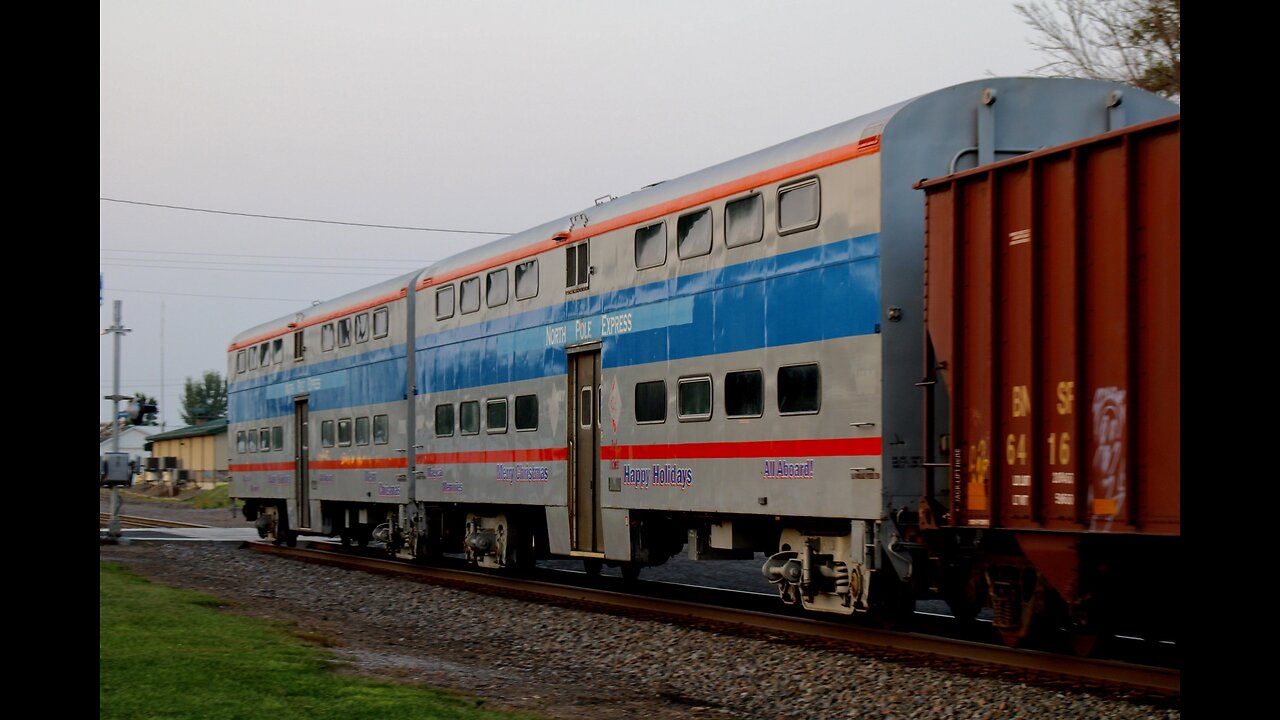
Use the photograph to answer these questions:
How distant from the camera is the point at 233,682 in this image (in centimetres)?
973

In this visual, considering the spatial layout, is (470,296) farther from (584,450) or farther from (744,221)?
(744,221)

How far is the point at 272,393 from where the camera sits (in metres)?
31.2

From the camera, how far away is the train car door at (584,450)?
1712 centimetres

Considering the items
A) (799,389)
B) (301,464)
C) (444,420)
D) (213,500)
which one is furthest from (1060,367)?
(213,500)

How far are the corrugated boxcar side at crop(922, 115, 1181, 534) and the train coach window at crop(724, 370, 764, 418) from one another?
2.72 meters

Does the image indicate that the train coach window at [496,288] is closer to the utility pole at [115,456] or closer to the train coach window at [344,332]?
the train coach window at [344,332]

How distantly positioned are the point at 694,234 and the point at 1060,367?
19.5ft

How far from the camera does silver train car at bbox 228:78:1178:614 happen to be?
39.3 feet

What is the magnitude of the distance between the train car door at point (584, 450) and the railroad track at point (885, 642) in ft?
2.48

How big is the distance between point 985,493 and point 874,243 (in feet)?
8.74

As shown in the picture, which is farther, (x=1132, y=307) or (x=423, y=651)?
(x=423, y=651)

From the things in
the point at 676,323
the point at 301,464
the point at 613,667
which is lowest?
the point at 613,667
